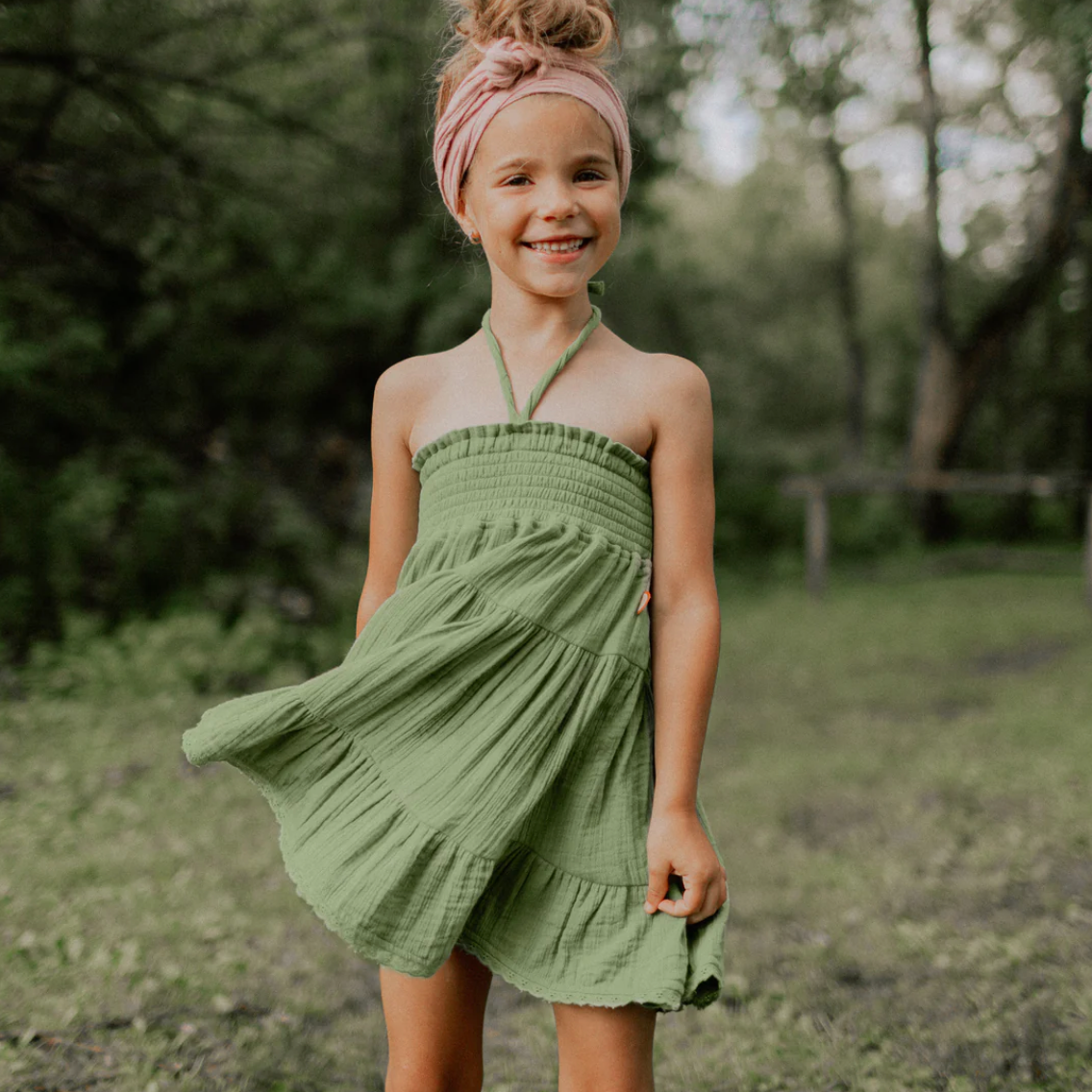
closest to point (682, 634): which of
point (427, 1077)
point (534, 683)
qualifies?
point (534, 683)

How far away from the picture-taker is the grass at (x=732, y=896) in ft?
9.48

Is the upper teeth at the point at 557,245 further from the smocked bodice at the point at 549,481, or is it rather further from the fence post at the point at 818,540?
the fence post at the point at 818,540

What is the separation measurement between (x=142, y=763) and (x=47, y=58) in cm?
416

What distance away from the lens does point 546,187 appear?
1581mm

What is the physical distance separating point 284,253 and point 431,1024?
322 inches

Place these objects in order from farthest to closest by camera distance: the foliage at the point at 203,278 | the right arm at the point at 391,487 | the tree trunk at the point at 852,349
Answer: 1. the tree trunk at the point at 852,349
2. the foliage at the point at 203,278
3. the right arm at the point at 391,487

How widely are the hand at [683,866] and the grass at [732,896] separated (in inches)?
63.4

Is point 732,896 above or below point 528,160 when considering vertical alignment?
below

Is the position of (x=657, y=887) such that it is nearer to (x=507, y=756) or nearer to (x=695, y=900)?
(x=695, y=900)

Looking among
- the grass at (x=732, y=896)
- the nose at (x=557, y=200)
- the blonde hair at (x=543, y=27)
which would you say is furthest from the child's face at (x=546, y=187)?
the grass at (x=732, y=896)

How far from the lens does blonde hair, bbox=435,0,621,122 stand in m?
1.61

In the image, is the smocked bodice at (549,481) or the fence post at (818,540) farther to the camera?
the fence post at (818,540)

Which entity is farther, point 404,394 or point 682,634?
point 404,394

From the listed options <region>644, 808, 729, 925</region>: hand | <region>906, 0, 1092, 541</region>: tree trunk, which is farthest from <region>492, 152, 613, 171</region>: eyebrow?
<region>906, 0, 1092, 541</region>: tree trunk
